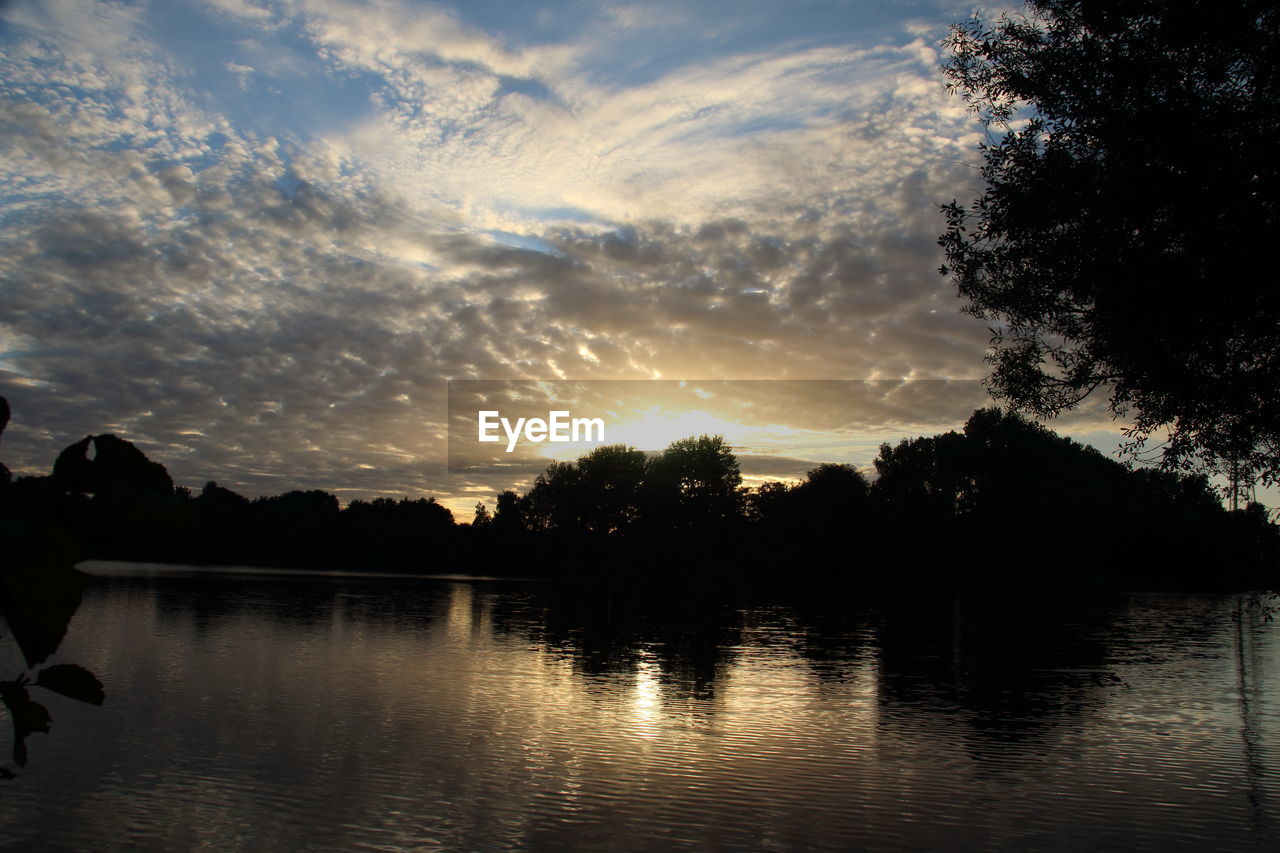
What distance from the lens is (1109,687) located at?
25.8 m

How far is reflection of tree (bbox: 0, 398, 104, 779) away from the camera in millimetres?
1290

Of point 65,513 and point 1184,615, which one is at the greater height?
point 65,513

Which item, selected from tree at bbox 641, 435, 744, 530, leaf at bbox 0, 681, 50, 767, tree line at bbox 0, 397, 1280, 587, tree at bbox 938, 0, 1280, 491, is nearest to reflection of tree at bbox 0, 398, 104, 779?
leaf at bbox 0, 681, 50, 767

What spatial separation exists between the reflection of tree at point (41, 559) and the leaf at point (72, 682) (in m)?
0.15

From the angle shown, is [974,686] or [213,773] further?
[974,686]

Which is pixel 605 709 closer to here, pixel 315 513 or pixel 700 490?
pixel 700 490

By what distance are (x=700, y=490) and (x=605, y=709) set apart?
96132mm

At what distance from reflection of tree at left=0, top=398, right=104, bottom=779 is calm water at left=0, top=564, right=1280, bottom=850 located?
1158 cm

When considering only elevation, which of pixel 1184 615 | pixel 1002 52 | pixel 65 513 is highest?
pixel 1002 52

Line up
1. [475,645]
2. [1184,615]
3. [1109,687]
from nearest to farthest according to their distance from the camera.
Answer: [1109,687], [475,645], [1184,615]

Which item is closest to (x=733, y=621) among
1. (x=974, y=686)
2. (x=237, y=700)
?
(x=974, y=686)

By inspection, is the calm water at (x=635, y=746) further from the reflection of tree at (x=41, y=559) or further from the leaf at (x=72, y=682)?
the reflection of tree at (x=41, y=559)

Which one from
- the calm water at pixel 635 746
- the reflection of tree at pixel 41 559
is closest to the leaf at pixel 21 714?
the reflection of tree at pixel 41 559

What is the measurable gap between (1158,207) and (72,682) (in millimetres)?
16615
